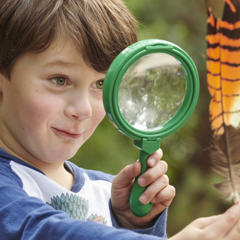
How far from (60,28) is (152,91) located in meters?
0.30

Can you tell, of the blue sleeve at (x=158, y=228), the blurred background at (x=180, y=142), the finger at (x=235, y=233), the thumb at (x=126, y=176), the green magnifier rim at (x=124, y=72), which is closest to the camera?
the finger at (x=235, y=233)

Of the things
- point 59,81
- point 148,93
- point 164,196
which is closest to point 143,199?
point 164,196

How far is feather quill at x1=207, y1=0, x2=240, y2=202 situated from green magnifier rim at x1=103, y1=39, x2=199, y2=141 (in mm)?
49

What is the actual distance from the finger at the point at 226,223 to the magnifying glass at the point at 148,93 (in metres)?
0.30

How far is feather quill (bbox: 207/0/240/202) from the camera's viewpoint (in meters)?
1.17

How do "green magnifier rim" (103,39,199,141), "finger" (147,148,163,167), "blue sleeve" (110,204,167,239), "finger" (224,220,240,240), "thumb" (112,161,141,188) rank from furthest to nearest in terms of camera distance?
"blue sleeve" (110,204,167,239)
"thumb" (112,161,141,188)
"finger" (147,148,163,167)
"green magnifier rim" (103,39,199,141)
"finger" (224,220,240,240)

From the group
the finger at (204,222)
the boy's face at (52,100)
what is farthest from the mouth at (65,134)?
the finger at (204,222)

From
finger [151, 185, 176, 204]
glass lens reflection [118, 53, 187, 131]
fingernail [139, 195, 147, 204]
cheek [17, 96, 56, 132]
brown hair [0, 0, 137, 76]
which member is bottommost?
finger [151, 185, 176, 204]

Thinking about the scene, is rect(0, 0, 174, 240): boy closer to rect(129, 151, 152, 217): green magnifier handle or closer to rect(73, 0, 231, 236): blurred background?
rect(129, 151, 152, 217): green magnifier handle

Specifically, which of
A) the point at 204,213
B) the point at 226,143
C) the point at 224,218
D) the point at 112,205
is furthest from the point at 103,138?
the point at 224,218

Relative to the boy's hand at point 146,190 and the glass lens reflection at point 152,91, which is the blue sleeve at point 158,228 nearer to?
the boy's hand at point 146,190

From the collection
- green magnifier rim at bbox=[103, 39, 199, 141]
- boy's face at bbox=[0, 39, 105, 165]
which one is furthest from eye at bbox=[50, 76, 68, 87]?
green magnifier rim at bbox=[103, 39, 199, 141]

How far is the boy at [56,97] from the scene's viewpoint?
4.48 ft

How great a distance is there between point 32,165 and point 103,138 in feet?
5.19
